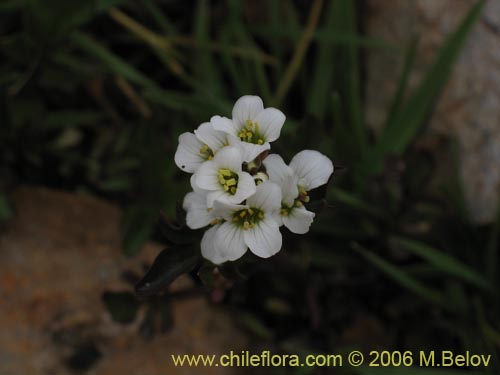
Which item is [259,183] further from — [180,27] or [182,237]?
[180,27]

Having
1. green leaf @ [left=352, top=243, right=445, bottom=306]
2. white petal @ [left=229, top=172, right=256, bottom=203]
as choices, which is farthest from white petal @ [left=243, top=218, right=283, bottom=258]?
green leaf @ [left=352, top=243, right=445, bottom=306]

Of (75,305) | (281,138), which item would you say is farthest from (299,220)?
(75,305)

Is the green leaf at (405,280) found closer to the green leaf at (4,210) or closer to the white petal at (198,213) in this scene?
the white petal at (198,213)

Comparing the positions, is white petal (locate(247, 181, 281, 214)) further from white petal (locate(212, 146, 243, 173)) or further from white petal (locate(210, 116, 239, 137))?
white petal (locate(210, 116, 239, 137))

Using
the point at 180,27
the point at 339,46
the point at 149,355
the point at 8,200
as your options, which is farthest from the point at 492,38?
the point at 8,200

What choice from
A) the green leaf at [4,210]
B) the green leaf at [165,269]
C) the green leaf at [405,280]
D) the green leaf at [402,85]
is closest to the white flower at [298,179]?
the green leaf at [165,269]
